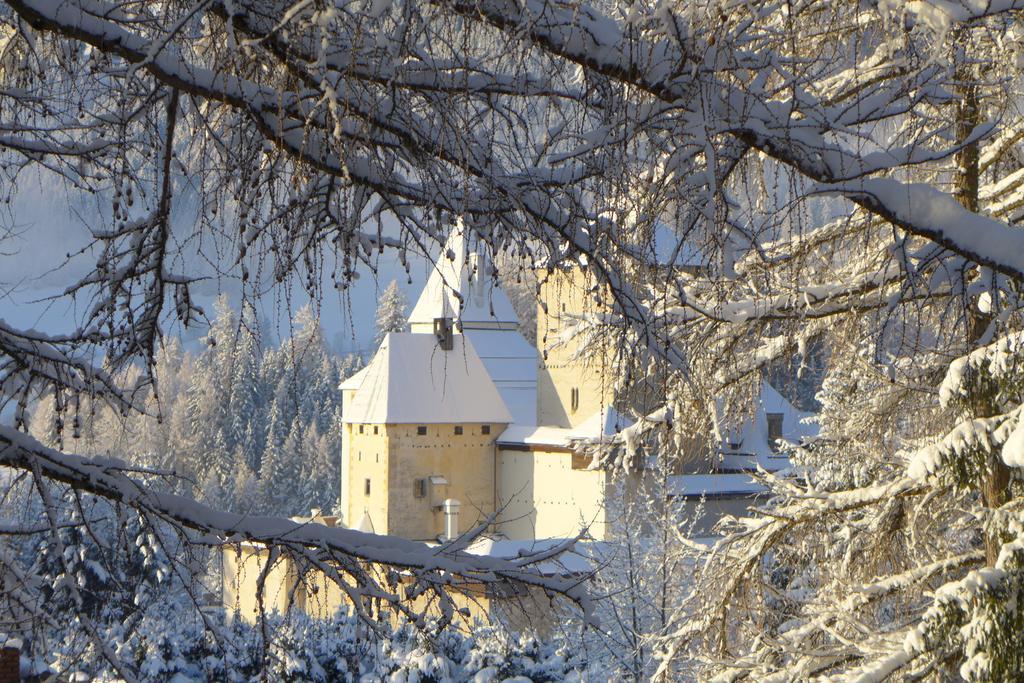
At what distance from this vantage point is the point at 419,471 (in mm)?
34500

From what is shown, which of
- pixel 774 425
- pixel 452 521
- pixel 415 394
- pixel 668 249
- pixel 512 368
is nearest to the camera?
pixel 668 249

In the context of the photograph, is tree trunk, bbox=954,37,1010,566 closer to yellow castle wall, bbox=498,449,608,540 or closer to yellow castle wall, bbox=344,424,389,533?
yellow castle wall, bbox=498,449,608,540

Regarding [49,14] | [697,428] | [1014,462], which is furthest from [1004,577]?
[49,14]

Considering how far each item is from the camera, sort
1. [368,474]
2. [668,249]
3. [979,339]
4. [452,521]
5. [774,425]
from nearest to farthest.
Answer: [668,249] < [979,339] < [452,521] < [774,425] < [368,474]

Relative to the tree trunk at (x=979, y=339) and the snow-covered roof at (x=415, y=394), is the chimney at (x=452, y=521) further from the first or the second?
the tree trunk at (x=979, y=339)

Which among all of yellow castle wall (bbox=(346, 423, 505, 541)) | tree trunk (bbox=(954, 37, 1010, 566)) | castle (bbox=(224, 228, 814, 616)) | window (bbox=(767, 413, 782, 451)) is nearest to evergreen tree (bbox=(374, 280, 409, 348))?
castle (bbox=(224, 228, 814, 616))

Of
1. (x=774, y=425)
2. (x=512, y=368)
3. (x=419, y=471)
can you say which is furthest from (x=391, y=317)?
(x=774, y=425)

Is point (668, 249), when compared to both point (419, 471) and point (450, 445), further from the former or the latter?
point (419, 471)

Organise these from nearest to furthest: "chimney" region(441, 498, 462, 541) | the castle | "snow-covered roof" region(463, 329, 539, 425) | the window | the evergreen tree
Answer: the evergreen tree < "chimney" region(441, 498, 462, 541) < the window < the castle < "snow-covered roof" region(463, 329, 539, 425)

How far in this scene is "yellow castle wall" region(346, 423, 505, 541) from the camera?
33812mm

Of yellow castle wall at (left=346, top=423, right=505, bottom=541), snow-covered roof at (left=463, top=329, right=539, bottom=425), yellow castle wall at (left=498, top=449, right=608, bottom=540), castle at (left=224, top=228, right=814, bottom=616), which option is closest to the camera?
yellow castle wall at (left=498, top=449, right=608, bottom=540)

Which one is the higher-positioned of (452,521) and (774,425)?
(774,425)

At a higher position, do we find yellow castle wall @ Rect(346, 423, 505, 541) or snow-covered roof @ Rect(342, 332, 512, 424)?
snow-covered roof @ Rect(342, 332, 512, 424)

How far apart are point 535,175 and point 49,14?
3.84 ft
